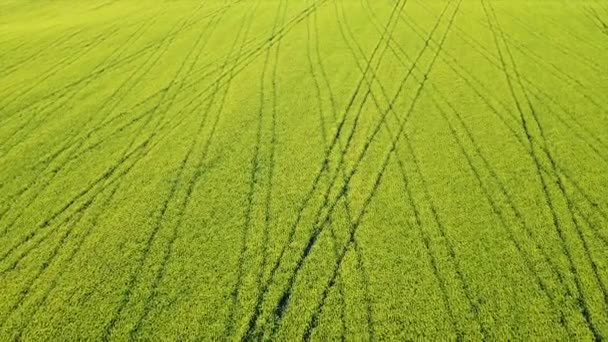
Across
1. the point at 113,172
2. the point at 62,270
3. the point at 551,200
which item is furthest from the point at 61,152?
the point at 551,200

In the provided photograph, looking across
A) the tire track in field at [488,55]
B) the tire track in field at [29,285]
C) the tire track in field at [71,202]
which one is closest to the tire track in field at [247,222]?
the tire track in field at [71,202]

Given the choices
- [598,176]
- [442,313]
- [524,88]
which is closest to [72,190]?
[442,313]

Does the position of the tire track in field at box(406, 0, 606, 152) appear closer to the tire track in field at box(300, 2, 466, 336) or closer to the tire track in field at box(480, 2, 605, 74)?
the tire track in field at box(480, 2, 605, 74)

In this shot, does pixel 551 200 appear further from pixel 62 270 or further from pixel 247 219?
pixel 62 270

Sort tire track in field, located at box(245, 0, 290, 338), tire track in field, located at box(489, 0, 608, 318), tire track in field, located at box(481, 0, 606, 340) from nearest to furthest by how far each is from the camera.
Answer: tire track in field, located at box(481, 0, 606, 340) < tire track in field, located at box(489, 0, 608, 318) < tire track in field, located at box(245, 0, 290, 338)

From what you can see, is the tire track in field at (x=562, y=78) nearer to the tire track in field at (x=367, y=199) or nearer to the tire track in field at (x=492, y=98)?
the tire track in field at (x=492, y=98)

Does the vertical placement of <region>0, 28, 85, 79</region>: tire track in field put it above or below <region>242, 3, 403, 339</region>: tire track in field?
below

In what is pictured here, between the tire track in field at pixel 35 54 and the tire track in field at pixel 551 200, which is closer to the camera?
the tire track in field at pixel 551 200

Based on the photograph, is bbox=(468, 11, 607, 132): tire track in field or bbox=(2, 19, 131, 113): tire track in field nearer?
bbox=(468, 11, 607, 132): tire track in field

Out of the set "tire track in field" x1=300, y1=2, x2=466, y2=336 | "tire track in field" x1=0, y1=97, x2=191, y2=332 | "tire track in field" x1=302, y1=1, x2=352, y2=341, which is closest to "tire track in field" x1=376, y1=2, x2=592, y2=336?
"tire track in field" x1=300, y1=2, x2=466, y2=336
